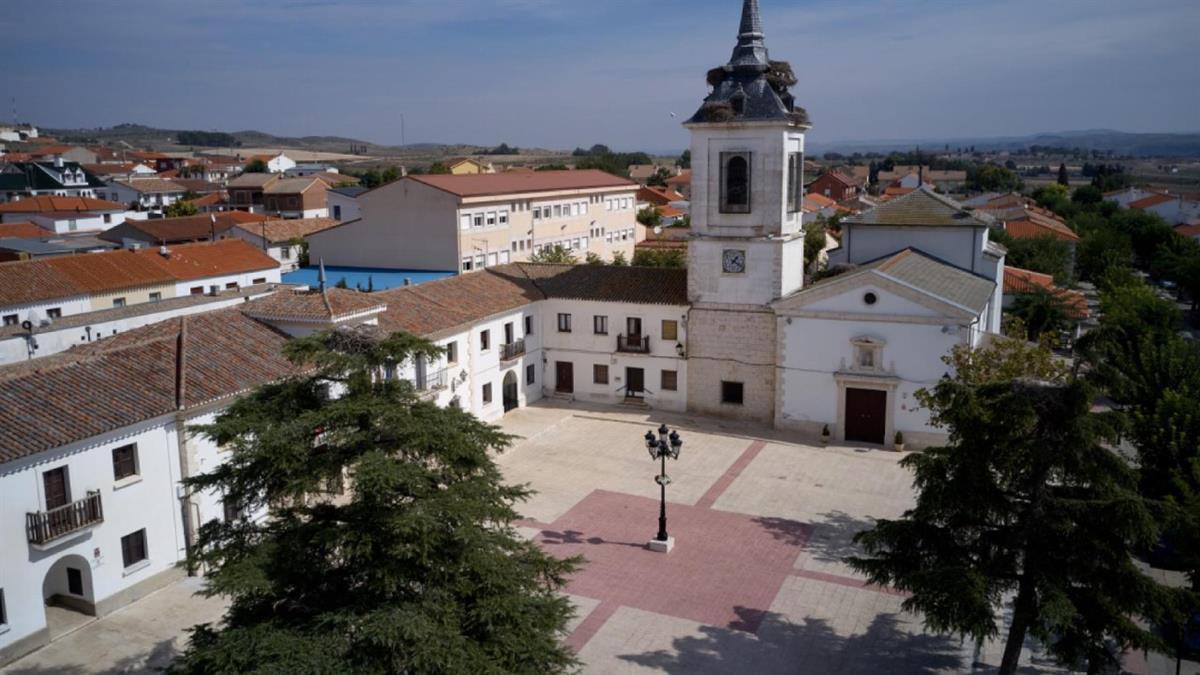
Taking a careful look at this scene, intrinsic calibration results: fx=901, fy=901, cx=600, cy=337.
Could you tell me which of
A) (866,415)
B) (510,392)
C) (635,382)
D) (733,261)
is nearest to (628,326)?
(635,382)

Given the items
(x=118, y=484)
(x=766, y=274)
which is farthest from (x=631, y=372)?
(x=118, y=484)

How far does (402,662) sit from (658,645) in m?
8.53

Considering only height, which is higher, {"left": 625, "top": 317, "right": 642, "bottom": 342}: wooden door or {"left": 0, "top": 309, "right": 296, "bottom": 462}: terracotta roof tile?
{"left": 0, "top": 309, "right": 296, "bottom": 462}: terracotta roof tile

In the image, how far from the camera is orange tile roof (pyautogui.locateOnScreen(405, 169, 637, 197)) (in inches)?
1921

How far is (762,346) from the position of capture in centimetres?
3203

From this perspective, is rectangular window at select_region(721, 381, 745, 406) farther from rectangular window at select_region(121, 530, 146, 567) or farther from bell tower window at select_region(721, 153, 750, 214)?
rectangular window at select_region(121, 530, 146, 567)

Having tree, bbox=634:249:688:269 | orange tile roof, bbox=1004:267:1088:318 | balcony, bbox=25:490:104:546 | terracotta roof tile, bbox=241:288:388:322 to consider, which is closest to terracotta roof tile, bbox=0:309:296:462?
terracotta roof tile, bbox=241:288:388:322

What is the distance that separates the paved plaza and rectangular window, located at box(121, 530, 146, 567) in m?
0.93

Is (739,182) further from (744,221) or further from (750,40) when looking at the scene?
(750,40)

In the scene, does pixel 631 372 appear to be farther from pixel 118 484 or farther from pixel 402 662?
pixel 402 662

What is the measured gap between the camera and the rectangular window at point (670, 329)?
3316 centimetres

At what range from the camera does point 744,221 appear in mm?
31719

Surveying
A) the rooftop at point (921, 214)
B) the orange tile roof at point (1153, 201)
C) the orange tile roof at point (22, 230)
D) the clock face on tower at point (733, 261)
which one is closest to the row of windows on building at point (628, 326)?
the clock face on tower at point (733, 261)

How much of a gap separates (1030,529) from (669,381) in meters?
20.4
